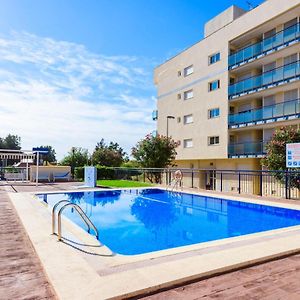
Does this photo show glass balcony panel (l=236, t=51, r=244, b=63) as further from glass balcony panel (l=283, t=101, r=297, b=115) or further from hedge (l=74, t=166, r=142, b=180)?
hedge (l=74, t=166, r=142, b=180)

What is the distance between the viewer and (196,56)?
99.2 feet

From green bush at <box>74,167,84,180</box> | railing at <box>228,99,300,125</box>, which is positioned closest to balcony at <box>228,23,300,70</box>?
railing at <box>228,99,300,125</box>

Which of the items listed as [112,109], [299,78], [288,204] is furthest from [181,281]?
[112,109]

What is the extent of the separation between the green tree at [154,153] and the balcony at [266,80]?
7355 mm

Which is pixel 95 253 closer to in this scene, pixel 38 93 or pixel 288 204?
pixel 288 204

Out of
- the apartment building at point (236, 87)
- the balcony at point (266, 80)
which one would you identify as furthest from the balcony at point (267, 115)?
the balcony at point (266, 80)

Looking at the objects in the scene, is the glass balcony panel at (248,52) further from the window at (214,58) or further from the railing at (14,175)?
the railing at (14,175)

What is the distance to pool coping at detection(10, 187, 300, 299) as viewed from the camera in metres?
3.52

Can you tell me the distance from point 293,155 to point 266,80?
1332 centimetres

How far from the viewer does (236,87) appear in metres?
26.1

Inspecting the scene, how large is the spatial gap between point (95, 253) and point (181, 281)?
6.04 ft

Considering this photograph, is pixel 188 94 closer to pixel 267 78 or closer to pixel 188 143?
pixel 188 143

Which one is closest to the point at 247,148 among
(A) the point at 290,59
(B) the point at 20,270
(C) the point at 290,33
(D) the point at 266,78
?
(D) the point at 266,78

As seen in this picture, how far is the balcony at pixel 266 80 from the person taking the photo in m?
21.6
